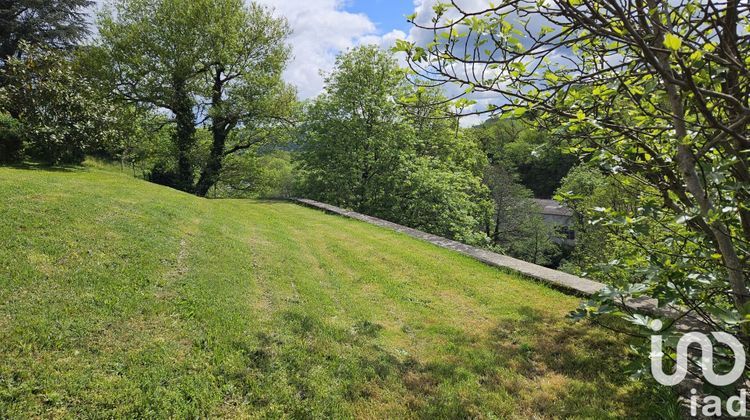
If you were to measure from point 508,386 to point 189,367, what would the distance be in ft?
10.5

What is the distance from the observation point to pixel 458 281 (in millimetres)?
7004

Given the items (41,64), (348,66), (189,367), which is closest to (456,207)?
(348,66)

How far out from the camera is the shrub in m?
10.7

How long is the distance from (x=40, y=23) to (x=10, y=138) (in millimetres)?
20402

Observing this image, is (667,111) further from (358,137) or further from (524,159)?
(524,159)

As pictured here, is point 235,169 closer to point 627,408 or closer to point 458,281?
point 458,281

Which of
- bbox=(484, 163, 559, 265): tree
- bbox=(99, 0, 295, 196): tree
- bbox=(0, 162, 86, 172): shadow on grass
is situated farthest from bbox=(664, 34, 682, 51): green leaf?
bbox=(484, 163, 559, 265): tree

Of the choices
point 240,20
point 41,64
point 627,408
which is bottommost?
point 627,408

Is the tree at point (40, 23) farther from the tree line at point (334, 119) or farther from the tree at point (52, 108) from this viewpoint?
the tree at point (52, 108)

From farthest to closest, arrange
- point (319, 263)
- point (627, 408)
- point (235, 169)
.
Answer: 1. point (235, 169)
2. point (319, 263)
3. point (627, 408)

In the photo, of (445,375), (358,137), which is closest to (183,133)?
(358,137)

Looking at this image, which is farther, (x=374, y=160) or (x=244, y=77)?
(x=244, y=77)

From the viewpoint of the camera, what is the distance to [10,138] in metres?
10.9

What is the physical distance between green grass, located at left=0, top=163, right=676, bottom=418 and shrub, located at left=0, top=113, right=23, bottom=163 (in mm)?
4821
